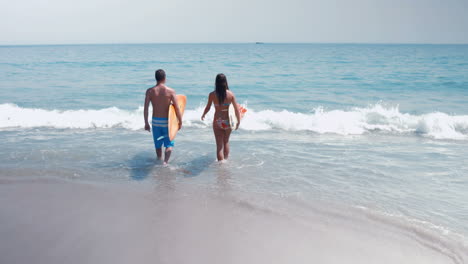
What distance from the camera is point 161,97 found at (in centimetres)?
558

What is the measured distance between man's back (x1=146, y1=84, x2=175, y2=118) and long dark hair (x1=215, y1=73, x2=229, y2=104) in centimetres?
79

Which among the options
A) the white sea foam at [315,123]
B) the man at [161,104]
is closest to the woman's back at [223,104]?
the man at [161,104]

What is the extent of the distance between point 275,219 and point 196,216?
3.14ft

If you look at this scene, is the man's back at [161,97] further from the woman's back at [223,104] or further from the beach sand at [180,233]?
the beach sand at [180,233]

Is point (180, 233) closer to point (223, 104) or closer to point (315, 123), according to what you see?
point (223, 104)

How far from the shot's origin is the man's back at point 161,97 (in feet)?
18.3

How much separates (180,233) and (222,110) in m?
2.64

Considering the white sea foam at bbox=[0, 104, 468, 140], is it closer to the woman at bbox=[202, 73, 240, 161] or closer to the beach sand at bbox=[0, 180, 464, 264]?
the woman at bbox=[202, 73, 240, 161]

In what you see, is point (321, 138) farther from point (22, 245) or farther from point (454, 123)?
point (22, 245)

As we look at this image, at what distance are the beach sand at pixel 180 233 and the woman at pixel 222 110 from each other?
1.55 meters

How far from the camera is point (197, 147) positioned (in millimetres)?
7199

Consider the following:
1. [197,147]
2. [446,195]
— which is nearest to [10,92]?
[197,147]

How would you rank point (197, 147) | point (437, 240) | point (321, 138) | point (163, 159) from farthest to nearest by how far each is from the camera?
point (321, 138) < point (197, 147) < point (163, 159) < point (437, 240)

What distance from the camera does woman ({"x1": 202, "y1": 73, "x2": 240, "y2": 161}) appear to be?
5431 millimetres
